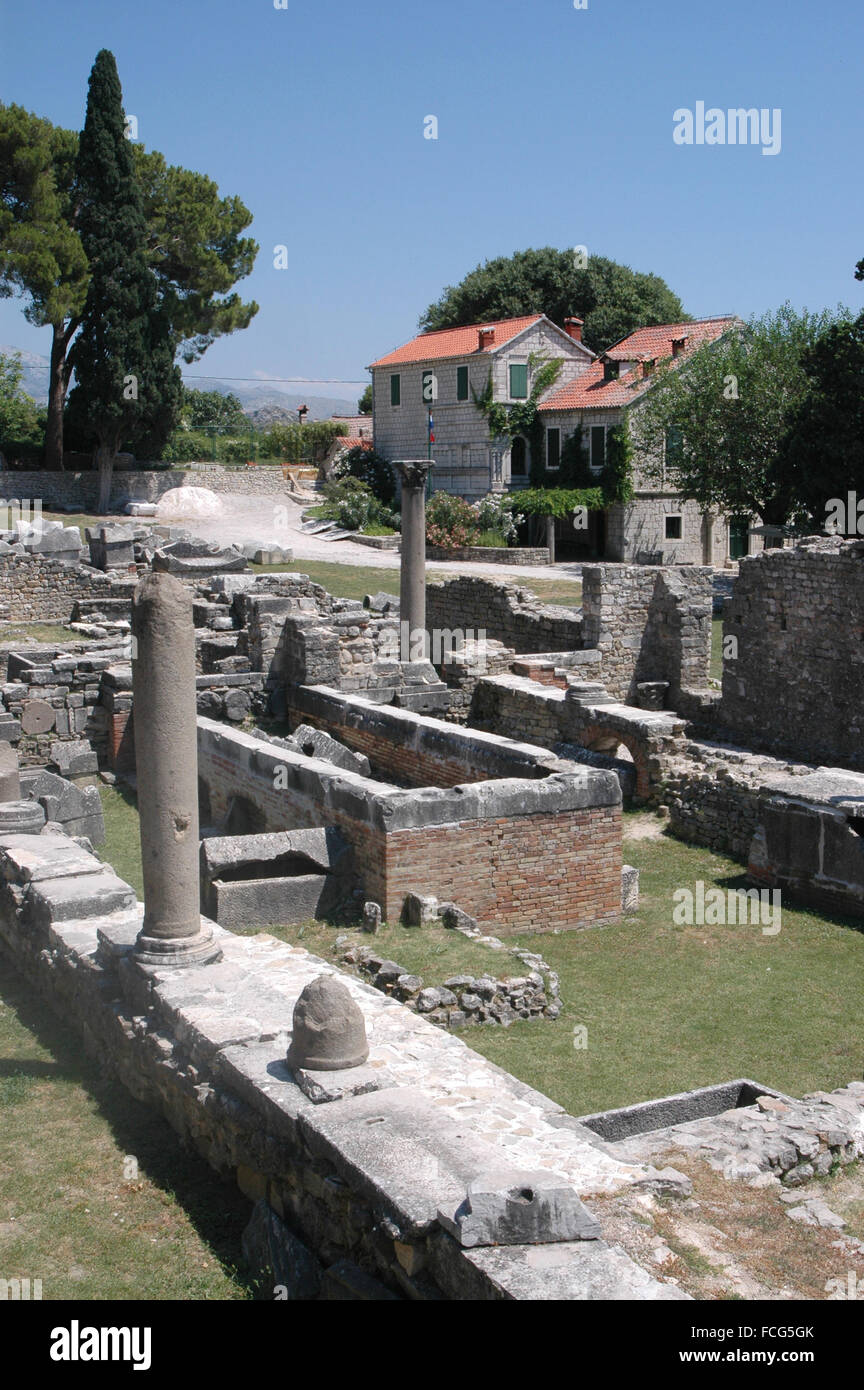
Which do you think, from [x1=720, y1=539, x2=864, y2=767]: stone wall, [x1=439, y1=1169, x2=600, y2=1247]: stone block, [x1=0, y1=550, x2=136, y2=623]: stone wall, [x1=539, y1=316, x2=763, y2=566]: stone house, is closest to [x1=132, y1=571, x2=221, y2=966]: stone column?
[x1=439, y1=1169, x2=600, y2=1247]: stone block

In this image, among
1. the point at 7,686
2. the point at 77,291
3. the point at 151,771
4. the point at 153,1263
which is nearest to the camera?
the point at 153,1263

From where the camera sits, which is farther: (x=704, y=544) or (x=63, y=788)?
(x=704, y=544)

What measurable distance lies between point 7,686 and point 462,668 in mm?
6136

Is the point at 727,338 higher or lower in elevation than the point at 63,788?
higher

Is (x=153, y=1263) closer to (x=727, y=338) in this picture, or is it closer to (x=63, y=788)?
(x=63, y=788)

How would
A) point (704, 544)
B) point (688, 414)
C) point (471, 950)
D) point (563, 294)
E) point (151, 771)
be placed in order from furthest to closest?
point (563, 294) → point (704, 544) → point (688, 414) → point (471, 950) → point (151, 771)

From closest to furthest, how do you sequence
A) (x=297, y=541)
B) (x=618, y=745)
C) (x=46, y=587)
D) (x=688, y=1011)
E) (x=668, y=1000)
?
(x=688, y=1011) < (x=668, y=1000) < (x=618, y=745) < (x=46, y=587) < (x=297, y=541)

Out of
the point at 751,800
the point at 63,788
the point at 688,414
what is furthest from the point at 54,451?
the point at 751,800

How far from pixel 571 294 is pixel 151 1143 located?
4806 cm

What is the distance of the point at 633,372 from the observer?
38.3 metres

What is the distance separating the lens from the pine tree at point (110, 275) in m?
34.8

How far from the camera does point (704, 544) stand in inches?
1462

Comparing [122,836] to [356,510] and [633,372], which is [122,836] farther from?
[633,372]

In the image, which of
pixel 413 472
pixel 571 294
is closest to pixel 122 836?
pixel 413 472
